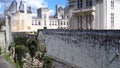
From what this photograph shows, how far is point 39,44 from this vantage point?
2755 centimetres

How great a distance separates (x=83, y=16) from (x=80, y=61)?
39.7ft

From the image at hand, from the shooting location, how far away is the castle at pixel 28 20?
170 ft

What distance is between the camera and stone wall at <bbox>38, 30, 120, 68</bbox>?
549 inches

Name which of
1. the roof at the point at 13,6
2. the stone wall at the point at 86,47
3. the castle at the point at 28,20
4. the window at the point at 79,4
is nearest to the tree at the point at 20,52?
the stone wall at the point at 86,47

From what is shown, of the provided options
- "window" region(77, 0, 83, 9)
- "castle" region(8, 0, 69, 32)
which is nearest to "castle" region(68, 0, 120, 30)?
"window" region(77, 0, 83, 9)

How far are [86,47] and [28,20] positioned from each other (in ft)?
125

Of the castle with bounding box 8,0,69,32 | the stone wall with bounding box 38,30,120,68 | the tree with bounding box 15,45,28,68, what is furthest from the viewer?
the castle with bounding box 8,0,69,32

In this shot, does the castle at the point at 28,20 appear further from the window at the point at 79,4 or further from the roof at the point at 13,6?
the window at the point at 79,4

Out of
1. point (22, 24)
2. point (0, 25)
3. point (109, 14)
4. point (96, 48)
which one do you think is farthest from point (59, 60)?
point (0, 25)

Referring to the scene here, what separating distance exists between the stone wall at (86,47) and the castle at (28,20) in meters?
27.6

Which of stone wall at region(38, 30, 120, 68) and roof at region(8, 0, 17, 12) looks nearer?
stone wall at region(38, 30, 120, 68)

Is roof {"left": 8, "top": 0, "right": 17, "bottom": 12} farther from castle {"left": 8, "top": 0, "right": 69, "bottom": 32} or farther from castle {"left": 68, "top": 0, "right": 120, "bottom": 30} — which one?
castle {"left": 68, "top": 0, "right": 120, "bottom": 30}

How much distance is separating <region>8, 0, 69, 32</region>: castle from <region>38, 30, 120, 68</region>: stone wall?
2762 centimetres

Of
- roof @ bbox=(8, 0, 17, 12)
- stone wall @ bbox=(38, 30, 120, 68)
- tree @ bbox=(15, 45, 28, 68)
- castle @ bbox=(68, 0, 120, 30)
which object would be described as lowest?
tree @ bbox=(15, 45, 28, 68)
